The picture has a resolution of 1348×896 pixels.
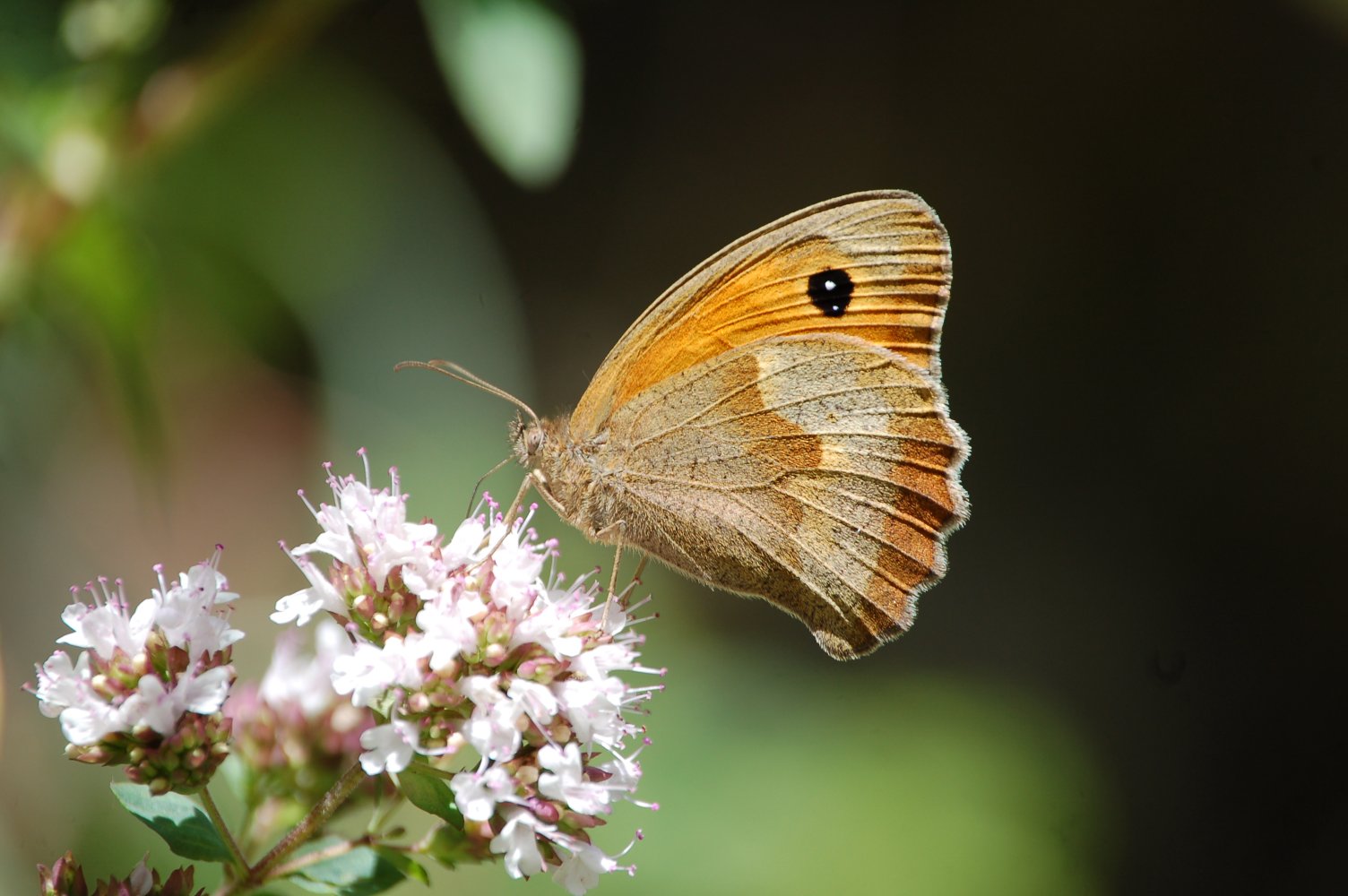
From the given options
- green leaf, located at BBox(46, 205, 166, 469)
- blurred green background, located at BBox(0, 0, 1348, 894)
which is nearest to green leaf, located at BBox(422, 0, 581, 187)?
blurred green background, located at BBox(0, 0, 1348, 894)

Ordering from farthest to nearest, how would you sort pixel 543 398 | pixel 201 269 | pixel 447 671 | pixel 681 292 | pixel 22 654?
pixel 543 398, pixel 201 269, pixel 22 654, pixel 681 292, pixel 447 671

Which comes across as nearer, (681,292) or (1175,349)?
(681,292)

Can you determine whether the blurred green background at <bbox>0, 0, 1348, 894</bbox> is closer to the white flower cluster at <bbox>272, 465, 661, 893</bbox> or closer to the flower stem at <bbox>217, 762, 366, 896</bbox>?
the white flower cluster at <bbox>272, 465, 661, 893</bbox>

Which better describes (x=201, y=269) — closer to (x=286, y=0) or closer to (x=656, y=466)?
(x=286, y=0)

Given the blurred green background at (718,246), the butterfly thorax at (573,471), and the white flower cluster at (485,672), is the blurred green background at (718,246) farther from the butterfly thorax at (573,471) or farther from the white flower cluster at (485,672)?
the white flower cluster at (485,672)

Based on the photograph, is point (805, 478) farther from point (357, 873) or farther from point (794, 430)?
point (357, 873)

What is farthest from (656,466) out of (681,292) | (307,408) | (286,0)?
(307,408)

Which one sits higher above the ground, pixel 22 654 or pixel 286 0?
pixel 286 0

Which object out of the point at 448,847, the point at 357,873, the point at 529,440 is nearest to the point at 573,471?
the point at 529,440
